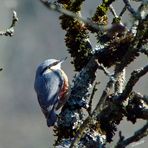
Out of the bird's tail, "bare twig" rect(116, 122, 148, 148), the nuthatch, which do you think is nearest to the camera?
"bare twig" rect(116, 122, 148, 148)

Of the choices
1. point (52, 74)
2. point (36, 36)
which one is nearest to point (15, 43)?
point (36, 36)

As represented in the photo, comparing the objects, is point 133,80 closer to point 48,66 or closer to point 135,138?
point 135,138

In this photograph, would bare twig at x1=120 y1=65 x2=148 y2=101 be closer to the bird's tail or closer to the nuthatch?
the bird's tail

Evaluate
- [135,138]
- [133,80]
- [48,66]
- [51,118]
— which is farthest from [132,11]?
[48,66]

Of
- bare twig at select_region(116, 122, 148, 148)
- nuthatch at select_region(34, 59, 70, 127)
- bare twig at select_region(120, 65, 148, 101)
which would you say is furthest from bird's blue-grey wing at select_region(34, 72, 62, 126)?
bare twig at select_region(116, 122, 148, 148)

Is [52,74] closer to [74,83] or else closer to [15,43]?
[74,83]

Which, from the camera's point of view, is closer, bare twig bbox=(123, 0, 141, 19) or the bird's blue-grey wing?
bare twig bbox=(123, 0, 141, 19)

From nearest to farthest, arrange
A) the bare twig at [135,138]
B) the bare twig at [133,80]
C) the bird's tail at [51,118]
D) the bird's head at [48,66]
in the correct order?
1. the bare twig at [135,138]
2. the bare twig at [133,80]
3. the bird's tail at [51,118]
4. the bird's head at [48,66]

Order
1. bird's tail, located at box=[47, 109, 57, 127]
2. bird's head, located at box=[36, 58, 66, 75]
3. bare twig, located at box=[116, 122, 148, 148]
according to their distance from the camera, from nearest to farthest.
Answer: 1. bare twig, located at box=[116, 122, 148, 148]
2. bird's tail, located at box=[47, 109, 57, 127]
3. bird's head, located at box=[36, 58, 66, 75]

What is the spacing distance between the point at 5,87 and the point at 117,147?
2966 centimetres

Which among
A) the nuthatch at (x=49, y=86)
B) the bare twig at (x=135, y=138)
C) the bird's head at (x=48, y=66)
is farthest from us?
A: the bird's head at (x=48, y=66)

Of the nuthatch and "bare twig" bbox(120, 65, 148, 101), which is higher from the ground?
the nuthatch

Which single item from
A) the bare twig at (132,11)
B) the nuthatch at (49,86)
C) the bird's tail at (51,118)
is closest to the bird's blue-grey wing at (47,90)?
the nuthatch at (49,86)

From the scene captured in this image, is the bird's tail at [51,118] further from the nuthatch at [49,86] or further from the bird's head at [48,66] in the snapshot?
the bird's head at [48,66]
